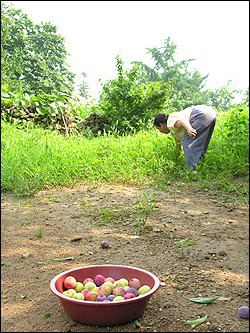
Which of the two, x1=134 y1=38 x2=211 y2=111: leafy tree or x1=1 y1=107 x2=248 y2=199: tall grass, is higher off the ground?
x1=134 y1=38 x2=211 y2=111: leafy tree

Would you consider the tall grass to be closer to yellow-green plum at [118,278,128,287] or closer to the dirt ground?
the dirt ground

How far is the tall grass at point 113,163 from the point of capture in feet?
Answer: 4.60

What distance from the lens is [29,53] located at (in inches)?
48.3

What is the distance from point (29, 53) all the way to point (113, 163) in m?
0.85

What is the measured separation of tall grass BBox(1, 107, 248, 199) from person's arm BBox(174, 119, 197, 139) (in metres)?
0.09

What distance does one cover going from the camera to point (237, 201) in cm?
152

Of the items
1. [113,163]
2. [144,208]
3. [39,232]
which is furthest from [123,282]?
[113,163]

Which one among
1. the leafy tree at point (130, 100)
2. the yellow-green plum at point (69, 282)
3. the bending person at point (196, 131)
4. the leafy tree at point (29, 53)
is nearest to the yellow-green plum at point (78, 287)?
the yellow-green plum at point (69, 282)

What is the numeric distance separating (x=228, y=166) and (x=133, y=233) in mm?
459

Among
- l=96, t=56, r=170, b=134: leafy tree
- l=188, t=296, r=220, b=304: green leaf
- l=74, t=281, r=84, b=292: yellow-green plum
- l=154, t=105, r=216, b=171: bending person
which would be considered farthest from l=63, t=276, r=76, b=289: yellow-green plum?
l=96, t=56, r=170, b=134: leafy tree

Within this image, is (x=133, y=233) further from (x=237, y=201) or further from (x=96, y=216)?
(x=237, y=201)

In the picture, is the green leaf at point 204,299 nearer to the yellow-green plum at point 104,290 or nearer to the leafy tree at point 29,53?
the yellow-green plum at point 104,290

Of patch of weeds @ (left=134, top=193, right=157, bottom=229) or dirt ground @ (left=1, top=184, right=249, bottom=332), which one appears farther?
patch of weeds @ (left=134, top=193, right=157, bottom=229)

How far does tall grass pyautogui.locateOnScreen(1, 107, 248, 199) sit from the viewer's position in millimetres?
1402
